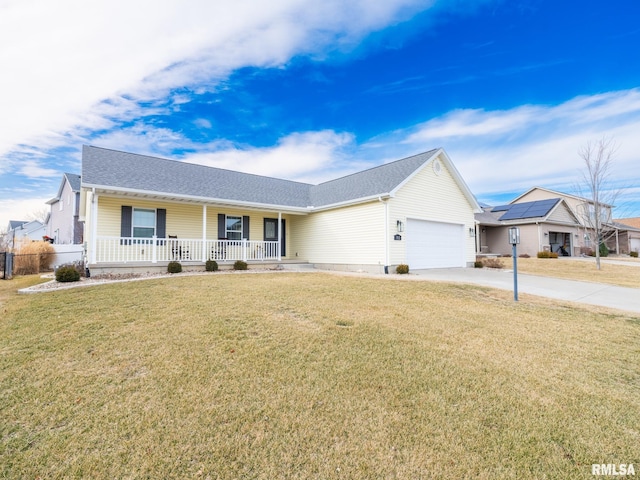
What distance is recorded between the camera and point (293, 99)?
1630 centimetres

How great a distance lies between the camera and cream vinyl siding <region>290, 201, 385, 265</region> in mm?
13422

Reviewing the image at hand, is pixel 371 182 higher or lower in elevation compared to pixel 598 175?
lower

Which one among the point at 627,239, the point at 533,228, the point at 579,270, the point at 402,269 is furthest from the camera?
the point at 627,239

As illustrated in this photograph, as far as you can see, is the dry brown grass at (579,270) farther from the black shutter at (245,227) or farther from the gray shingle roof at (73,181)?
the gray shingle roof at (73,181)

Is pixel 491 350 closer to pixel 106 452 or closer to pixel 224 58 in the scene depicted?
pixel 106 452

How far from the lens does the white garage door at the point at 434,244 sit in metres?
14.2

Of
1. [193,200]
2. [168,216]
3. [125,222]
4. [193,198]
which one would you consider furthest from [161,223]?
[193,198]

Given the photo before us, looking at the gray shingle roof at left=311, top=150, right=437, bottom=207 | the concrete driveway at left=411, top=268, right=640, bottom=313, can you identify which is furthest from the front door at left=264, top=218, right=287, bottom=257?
the concrete driveway at left=411, top=268, right=640, bottom=313

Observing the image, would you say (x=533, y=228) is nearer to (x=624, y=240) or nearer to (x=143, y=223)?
(x=624, y=240)

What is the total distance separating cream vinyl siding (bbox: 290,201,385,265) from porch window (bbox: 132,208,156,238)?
743 cm

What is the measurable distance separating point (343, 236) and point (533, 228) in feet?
58.9

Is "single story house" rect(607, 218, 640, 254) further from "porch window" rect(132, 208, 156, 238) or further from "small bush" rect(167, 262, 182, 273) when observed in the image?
"porch window" rect(132, 208, 156, 238)

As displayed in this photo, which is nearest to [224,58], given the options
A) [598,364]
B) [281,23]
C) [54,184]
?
[281,23]

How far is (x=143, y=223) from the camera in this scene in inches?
517
